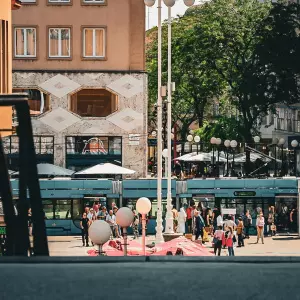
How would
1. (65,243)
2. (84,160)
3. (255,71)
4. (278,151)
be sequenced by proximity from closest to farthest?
(65,243) → (84,160) → (255,71) → (278,151)

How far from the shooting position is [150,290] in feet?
26.5

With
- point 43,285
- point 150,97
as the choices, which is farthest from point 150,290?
point 150,97

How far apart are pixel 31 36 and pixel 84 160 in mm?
7025

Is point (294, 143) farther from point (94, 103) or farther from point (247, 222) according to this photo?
point (247, 222)

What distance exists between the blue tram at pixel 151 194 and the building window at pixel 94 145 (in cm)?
1036

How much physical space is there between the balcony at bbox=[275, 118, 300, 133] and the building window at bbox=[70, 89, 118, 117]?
2597 cm

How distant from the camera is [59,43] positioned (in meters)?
63.8

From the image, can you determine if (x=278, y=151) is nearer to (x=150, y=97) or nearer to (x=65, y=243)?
(x=150, y=97)

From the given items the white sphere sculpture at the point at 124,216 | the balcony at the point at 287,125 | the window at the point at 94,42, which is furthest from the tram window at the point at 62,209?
the balcony at the point at 287,125

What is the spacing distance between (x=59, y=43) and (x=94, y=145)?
5.40 metres

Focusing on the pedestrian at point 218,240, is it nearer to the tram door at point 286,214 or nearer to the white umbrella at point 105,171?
the tram door at point 286,214

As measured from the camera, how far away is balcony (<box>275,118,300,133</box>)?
292 feet

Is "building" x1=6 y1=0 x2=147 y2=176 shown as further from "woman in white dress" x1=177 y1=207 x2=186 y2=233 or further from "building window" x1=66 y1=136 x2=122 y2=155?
"woman in white dress" x1=177 y1=207 x2=186 y2=233

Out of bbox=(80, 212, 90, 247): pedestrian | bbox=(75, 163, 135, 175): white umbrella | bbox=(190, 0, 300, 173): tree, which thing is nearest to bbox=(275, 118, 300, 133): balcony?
bbox=(190, 0, 300, 173): tree
